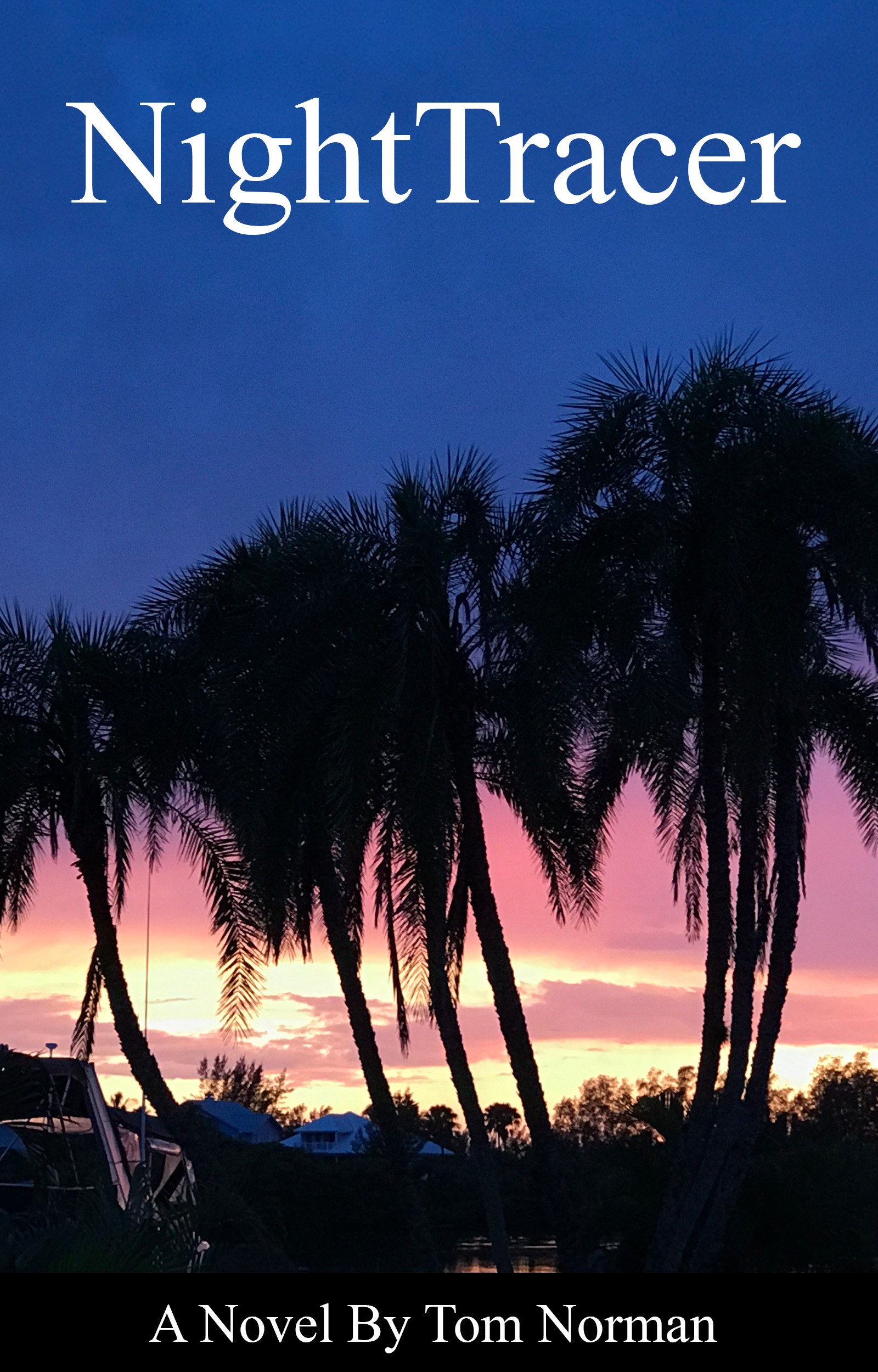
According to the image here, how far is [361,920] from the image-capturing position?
72.7ft

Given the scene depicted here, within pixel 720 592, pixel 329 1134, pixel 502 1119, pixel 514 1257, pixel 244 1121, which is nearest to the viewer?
pixel 720 592

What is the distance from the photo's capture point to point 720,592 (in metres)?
18.1

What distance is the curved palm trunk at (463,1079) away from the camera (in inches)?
757

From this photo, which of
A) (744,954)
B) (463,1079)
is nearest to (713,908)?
(744,954)

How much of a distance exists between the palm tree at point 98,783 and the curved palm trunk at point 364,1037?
3.87 ft

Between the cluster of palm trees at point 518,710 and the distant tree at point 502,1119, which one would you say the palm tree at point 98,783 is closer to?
the cluster of palm trees at point 518,710

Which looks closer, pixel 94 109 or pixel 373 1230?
pixel 94 109

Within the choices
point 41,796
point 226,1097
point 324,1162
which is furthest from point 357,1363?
point 226,1097

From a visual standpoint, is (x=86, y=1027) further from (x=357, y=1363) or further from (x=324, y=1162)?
(x=324, y=1162)

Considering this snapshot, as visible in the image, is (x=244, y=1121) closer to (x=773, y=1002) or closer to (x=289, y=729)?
(x=773, y=1002)

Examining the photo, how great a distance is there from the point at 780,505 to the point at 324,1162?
4677 cm

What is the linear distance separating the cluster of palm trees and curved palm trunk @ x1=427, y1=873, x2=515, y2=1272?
2.0 inches

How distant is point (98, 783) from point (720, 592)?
887 centimetres

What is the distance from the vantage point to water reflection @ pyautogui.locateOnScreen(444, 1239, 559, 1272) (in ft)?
83.4
